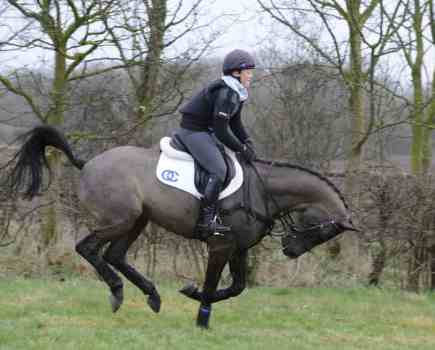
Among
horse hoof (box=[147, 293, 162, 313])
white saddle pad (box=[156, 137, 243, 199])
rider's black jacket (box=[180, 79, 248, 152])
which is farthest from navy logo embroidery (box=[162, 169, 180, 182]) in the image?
horse hoof (box=[147, 293, 162, 313])

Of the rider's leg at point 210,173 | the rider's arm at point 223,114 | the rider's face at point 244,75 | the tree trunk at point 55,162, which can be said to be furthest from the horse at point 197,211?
the tree trunk at point 55,162

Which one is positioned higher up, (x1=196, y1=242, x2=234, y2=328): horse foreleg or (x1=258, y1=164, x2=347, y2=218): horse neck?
(x1=258, y1=164, x2=347, y2=218): horse neck

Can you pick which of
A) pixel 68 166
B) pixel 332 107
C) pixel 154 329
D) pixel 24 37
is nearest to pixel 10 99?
pixel 24 37

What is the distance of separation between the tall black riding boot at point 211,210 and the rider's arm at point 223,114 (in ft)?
1.37

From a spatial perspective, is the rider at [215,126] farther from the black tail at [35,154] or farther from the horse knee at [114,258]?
the black tail at [35,154]

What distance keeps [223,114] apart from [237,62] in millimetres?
552

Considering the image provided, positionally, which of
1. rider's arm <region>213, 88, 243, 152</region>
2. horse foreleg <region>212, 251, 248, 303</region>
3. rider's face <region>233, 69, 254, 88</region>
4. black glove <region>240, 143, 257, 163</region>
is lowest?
horse foreleg <region>212, 251, 248, 303</region>

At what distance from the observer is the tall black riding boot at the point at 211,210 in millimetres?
6992

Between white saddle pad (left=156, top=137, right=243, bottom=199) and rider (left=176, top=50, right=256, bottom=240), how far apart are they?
121 millimetres

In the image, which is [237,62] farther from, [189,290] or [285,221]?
[189,290]

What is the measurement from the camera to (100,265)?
757 cm

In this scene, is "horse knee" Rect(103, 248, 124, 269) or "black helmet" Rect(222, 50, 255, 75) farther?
"horse knee" Rect(103, 248, 124, 269)

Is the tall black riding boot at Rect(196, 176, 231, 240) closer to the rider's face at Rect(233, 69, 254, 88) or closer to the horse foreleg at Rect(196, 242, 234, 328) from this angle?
the horse foreleg at Rect(196, 242, 234, 328)

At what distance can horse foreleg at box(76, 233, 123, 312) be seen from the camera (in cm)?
758
